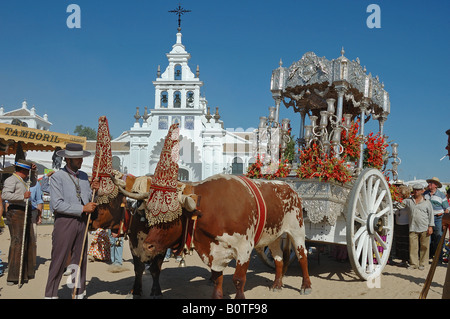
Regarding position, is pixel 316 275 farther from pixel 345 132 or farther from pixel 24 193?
pixel 24 193

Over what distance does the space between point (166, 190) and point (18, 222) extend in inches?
130

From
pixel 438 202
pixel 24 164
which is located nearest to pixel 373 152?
pixel 438 202

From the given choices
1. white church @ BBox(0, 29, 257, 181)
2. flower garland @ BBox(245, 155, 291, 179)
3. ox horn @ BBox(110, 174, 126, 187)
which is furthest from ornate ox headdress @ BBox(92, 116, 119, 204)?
white church @ BBox(0, 29, 257, 181)

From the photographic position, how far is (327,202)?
5637 millimetres

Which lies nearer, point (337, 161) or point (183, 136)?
point (337, 161)

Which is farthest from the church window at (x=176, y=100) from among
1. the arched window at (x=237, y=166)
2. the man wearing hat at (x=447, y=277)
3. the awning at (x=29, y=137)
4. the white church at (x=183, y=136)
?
the man wearing hat at (x=447, y=277)

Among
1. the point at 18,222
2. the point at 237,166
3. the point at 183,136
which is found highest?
the point at 183,136

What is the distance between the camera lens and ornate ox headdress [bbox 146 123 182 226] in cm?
371

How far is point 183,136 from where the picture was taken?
34.7 metres

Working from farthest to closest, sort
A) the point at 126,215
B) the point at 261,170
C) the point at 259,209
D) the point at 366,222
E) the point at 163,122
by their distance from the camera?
the point at 163,122
the point at 261,170
the point at 366,222
the point at 259,209
the point at 126,215

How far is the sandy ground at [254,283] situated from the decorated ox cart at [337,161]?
36 centimetres

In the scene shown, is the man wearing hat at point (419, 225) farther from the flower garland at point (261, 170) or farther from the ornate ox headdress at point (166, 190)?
the ornate ox headdress at point (166, 190)

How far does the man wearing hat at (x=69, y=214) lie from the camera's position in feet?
13.0

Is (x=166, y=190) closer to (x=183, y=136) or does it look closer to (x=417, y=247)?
(x=417, y=247)
